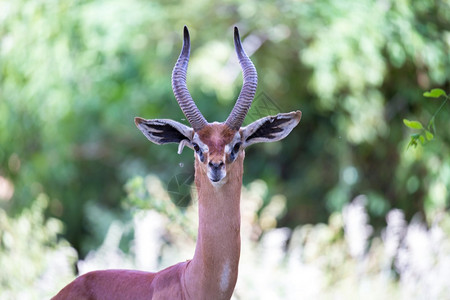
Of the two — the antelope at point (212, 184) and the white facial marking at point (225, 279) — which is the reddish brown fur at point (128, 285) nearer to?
the antelope at point (212, 184)

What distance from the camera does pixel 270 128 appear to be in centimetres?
432

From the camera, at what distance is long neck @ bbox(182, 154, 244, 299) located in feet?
13.2

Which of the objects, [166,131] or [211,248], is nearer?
[211,248]

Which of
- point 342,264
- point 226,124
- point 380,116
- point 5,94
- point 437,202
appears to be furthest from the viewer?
point 5,94

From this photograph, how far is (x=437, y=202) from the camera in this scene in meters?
9.52

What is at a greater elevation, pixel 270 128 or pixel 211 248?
pixel 270 128

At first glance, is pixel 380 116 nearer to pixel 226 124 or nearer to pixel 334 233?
pixel 334 233

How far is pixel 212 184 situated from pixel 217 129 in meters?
0.29

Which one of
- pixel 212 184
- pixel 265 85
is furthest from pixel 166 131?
pixel 265 85

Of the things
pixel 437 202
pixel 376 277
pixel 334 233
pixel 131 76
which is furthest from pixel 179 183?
pixel 131 76

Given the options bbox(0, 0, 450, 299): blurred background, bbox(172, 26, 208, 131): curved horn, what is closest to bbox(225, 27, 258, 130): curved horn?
bbox(172, 26, 208, 131): curved horn

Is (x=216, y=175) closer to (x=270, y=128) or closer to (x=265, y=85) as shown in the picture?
(x=270, y=128)

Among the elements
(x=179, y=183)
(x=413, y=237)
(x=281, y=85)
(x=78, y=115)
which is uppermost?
(x=179, y=183)

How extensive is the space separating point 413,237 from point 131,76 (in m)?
7.68
